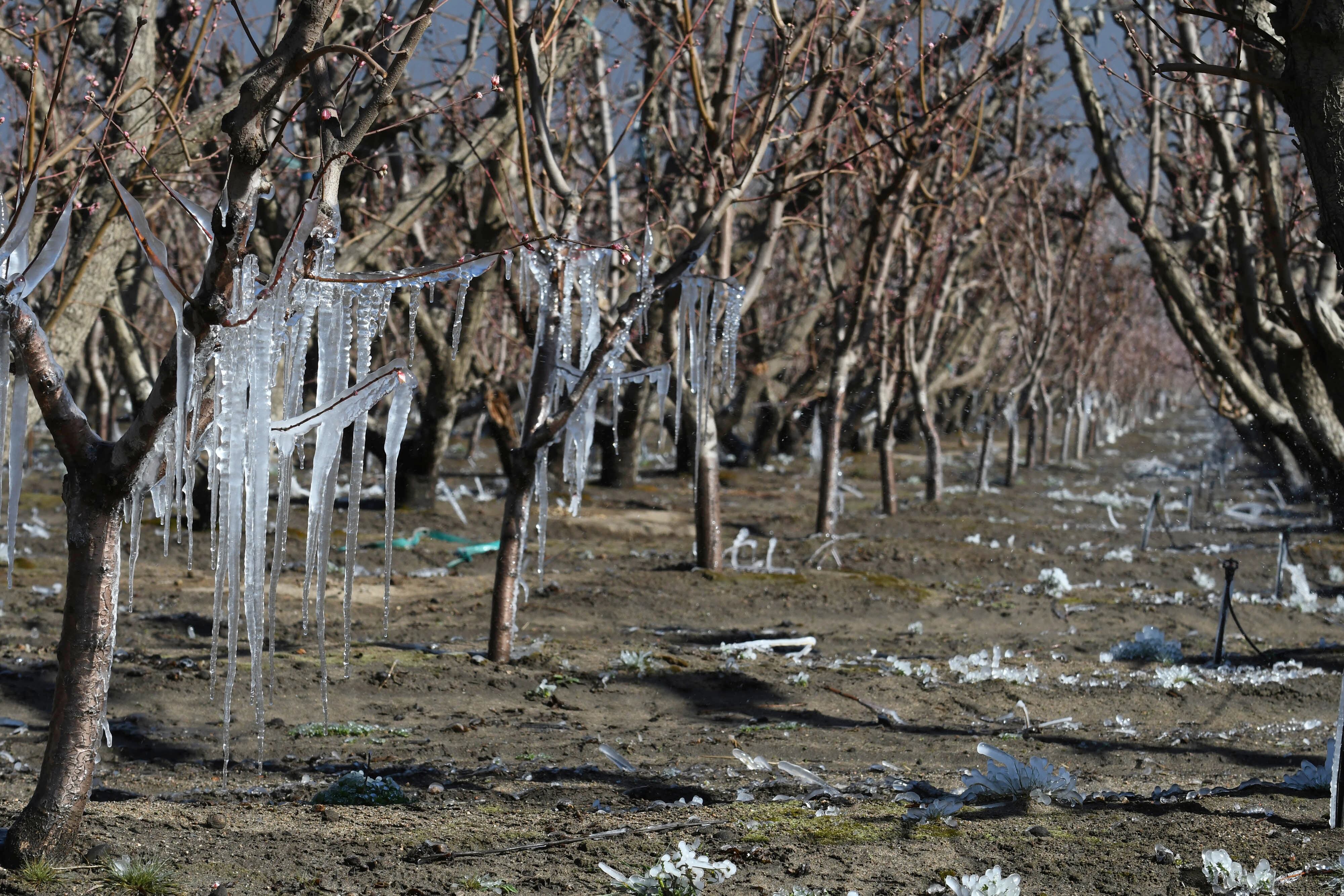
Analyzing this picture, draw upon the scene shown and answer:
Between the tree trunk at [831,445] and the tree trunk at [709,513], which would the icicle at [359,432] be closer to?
the tree trunk at [709,513]

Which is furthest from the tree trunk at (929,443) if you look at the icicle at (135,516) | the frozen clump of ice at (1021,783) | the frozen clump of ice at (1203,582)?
the icicle at (135,516)

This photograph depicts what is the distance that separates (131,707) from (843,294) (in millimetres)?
9008

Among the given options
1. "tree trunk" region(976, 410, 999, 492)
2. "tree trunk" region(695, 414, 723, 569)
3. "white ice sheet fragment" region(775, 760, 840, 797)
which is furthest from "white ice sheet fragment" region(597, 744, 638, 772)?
"tree trunk" region(976, 410, 999, 492)

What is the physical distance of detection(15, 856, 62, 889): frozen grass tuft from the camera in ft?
10.1

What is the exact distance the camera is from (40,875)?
3.10 meters

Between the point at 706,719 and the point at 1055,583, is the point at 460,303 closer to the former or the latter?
the point at 706,719

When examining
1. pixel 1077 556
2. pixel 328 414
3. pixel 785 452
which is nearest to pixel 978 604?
pixel 1077 556

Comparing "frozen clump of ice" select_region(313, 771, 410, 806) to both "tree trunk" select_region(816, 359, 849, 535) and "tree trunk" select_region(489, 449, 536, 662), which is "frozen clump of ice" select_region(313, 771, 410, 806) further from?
"tree trunk" select_region(816, 359, 849, 535)

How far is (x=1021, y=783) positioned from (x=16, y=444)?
3.30 m

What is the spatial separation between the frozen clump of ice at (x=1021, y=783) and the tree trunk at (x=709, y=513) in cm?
580

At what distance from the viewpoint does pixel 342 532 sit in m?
12.3

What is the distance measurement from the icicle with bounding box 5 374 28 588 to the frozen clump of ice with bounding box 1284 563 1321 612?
902 cm

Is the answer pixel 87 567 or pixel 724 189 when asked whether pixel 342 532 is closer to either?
pixel 724 189

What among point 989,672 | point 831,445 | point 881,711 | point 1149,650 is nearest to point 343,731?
point 881,711
